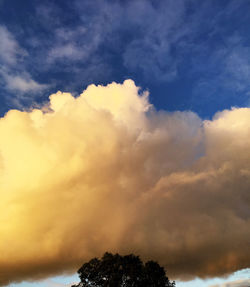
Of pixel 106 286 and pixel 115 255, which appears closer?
pixel 106 286

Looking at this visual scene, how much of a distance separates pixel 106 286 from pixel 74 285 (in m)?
12.4

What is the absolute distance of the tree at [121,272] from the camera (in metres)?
107

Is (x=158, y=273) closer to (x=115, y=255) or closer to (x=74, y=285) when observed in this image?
(x=115, y=255)

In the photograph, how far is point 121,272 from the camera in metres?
109

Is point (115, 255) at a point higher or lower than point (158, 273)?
higher

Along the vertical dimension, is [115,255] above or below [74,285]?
above

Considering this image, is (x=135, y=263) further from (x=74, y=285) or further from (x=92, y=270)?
(x=74, y=285)

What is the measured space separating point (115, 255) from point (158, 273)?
1593 centimetres

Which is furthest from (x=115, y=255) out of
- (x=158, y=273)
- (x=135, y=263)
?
(x=158, y=273)

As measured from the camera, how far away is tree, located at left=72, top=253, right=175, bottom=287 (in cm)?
10688

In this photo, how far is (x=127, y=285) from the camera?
10612cm

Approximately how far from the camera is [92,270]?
10956 centimetres

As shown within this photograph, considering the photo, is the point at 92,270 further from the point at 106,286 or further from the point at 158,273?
the point at 158,273

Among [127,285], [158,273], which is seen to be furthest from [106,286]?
[158,273]
